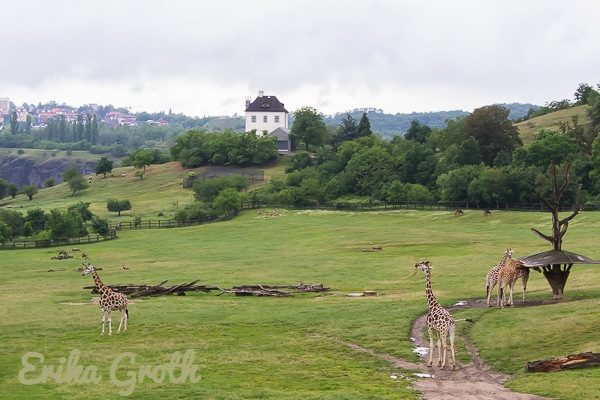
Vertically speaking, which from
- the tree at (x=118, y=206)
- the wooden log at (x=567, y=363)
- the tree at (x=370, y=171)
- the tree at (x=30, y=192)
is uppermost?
the tree at (x=370, y=171)

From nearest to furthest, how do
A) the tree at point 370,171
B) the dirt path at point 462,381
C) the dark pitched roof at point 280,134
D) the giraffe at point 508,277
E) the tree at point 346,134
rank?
the dirt path at point 462,381
the giraffe at point 508,277
the tree at point 370,171
the tree at point 346,134
the dark pitched roof at point 280,134

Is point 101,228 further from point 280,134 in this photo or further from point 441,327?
point 280,134

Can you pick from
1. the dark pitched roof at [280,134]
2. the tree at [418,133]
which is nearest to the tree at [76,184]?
the dark pitched roof at [280,134]

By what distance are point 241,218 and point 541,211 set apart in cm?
3921

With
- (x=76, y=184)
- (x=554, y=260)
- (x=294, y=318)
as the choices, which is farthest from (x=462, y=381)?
(x=76, y=184)

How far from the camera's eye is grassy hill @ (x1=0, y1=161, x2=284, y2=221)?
12912 centimetres

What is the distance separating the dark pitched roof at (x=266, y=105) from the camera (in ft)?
619

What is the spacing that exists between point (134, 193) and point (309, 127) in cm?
4331

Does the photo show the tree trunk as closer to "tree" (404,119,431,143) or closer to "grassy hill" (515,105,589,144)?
"grassy hill" (515,105,589,144)

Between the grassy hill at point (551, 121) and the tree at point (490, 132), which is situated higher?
the grassy hill at point (551, 121)

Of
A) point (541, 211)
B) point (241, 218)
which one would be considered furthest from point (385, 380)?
point (241, 218)

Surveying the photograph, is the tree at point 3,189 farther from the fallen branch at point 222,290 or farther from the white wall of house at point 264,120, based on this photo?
the fallen branch at point 222,290

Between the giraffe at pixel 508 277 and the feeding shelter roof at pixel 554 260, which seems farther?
the feeding shelter roof at pixel 554 260

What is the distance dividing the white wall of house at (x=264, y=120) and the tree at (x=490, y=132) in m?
67.5
